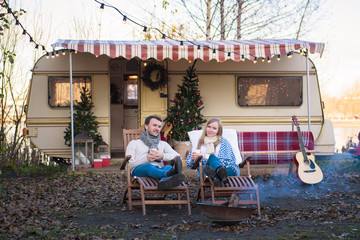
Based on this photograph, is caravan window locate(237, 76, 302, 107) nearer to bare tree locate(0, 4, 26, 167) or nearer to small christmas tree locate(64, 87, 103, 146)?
small christmas tree locate(64, 87, 103, 146)

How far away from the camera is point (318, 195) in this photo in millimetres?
6535

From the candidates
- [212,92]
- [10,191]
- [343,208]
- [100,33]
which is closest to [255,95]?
[212,92]

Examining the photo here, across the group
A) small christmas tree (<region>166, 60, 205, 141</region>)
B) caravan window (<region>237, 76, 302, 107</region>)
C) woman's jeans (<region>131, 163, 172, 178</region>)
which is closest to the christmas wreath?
small christmas tree (<region>166, 60, 205, 141</region>)

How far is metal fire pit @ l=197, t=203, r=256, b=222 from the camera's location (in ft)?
14.1

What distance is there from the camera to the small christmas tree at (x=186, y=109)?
9.18 m

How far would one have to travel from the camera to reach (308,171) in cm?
731

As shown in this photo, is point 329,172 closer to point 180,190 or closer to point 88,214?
point 180,190

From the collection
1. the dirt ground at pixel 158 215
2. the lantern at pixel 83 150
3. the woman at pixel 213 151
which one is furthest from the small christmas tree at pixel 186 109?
the woman at pixel 213 151

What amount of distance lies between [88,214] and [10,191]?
7.38 ft

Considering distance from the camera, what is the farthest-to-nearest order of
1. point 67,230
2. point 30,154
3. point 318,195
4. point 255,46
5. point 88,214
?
1. point 30,154
2. point 255,46
3. point 318,195
4. point 88,214
5. point 67,230

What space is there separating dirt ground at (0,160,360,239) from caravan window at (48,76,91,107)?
2.02 metres

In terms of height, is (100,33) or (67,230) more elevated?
(100,33)

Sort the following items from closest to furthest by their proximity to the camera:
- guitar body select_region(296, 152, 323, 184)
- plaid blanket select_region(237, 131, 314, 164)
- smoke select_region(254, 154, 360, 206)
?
smoke select_region(254, 154, 360, 206) < guitar body select_region(296, 152, 323, 184) < plaid blanket select_region(237, 131, 314, 164)

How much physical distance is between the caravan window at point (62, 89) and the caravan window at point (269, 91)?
10.6 ft
